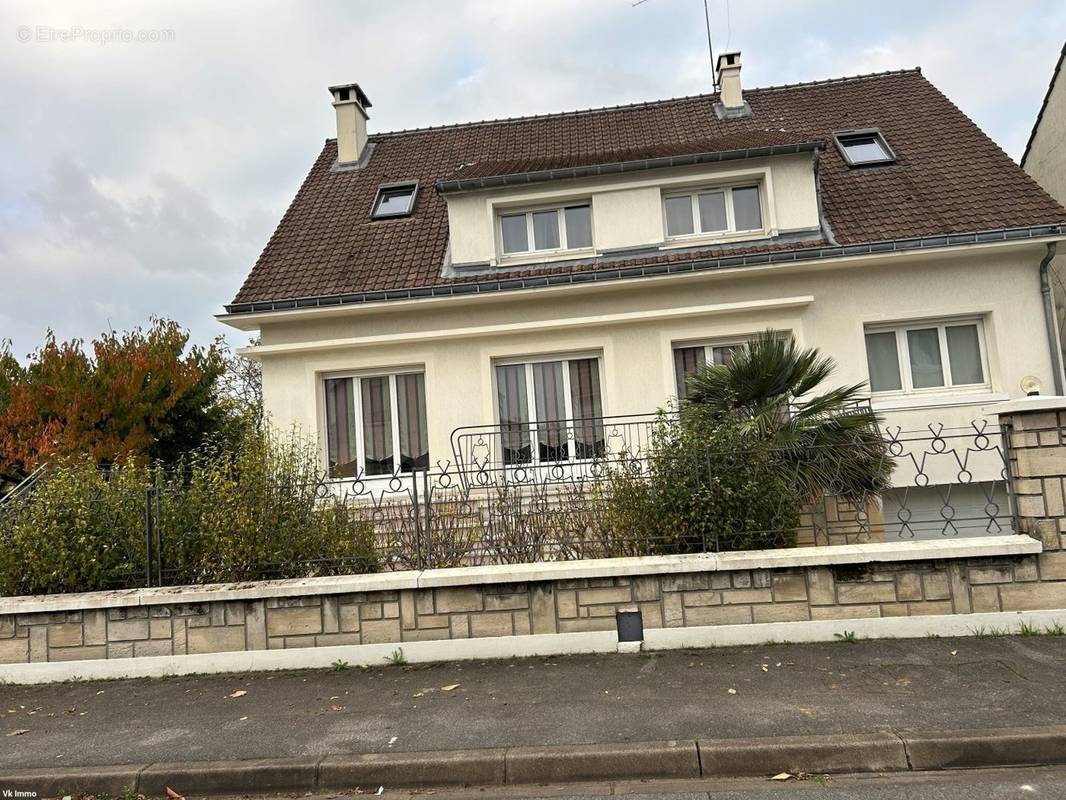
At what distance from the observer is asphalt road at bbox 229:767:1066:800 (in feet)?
11.9

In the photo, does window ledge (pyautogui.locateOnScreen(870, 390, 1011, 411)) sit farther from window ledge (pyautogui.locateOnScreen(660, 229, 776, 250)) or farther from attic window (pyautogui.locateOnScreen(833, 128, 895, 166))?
attic window (pyautogui.locateOnScreen(833, 128, 895, 166))

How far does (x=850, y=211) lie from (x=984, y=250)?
193 cm

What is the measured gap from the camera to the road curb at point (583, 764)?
3.92 meters

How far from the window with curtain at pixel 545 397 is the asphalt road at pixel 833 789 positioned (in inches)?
253

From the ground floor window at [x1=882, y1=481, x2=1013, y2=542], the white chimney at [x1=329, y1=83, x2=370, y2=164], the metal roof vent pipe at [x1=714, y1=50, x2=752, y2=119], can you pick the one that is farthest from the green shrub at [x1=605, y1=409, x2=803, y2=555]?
the white chimney at [x1=329, y1=83, x2=370, y2=164]

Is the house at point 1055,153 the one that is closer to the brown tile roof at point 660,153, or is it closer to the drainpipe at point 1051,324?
the brown tile roof at point 660,153

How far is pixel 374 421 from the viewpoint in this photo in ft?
35.4

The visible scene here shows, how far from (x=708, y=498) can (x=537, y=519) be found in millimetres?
1499

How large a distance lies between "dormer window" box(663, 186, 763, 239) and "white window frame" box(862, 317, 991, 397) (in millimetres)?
2380

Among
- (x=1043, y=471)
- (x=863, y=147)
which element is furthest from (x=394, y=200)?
(x=1043, y=471)

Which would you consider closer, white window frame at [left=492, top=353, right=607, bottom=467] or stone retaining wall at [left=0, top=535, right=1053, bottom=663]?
stone retaining wall at [left=0, top=535, right=1053, bottom=663]

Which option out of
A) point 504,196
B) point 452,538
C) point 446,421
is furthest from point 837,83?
point 452,538

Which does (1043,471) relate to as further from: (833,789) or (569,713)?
(569,713)

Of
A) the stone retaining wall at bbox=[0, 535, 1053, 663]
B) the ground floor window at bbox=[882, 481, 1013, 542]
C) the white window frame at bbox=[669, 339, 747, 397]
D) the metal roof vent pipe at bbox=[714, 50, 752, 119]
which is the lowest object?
the stone retaining wall at bbox=[0, 535, 1053, 663]
